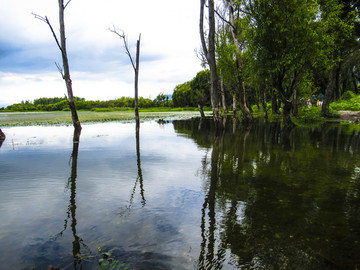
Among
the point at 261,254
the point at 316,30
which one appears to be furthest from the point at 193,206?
the point at 316,30

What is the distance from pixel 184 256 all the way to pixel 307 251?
171 cm

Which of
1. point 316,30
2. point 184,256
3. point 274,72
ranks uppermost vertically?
point 316,30

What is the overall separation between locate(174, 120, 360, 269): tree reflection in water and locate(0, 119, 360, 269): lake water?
19mm

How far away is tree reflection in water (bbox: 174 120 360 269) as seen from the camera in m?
3.18

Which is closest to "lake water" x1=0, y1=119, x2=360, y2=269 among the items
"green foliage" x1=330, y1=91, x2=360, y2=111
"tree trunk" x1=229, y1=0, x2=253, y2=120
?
"tree trunk" x1=229, y1=0, x2=253, y2=120

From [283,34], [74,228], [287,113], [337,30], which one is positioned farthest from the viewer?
[337,30]

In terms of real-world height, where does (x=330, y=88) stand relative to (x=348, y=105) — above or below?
above

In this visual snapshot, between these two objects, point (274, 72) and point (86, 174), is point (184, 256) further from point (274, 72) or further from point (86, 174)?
point (274, 72)

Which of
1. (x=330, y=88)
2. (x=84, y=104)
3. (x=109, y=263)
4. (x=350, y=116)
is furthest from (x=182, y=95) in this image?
(x=109, y=263)

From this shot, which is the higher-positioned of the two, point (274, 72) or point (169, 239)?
point (274, 72)

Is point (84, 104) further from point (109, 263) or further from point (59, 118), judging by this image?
point (109, 263)

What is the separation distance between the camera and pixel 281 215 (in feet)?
14.2

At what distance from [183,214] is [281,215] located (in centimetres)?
180

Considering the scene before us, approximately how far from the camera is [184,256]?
10.7 ft
